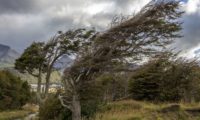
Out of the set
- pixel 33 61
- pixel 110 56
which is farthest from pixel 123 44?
pixel 33 61

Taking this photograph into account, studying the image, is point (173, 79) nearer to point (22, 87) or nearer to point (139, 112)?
point (139, 112)

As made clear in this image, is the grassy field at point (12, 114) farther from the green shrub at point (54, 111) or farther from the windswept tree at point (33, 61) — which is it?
the green shrub at point (54, 111)

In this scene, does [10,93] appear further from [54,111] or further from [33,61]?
[54,111]

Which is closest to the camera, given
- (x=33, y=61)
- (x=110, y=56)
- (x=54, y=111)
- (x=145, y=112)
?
(x=110, y=56)

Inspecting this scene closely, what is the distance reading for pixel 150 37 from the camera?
1388 centimetres

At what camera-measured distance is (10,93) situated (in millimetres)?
62719

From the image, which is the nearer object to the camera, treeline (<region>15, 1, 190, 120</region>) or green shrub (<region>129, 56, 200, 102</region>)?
treeline (<region>15, 1, 190, 120</region>)

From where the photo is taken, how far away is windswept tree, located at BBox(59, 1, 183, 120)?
1344cm

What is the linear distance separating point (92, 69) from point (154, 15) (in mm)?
3105

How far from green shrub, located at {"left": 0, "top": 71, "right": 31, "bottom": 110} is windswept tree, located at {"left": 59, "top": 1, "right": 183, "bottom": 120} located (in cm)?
4692

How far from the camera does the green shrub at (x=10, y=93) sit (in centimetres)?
5988

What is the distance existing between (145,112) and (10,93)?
49.7 m

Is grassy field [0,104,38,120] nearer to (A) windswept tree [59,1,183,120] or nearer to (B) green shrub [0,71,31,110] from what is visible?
(B) green shrub [0,71,31,110]

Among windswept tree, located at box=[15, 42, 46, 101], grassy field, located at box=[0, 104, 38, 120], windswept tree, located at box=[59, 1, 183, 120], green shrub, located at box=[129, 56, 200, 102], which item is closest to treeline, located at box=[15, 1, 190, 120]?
windswept tree, located at box=[59, 1, 183, 120]
